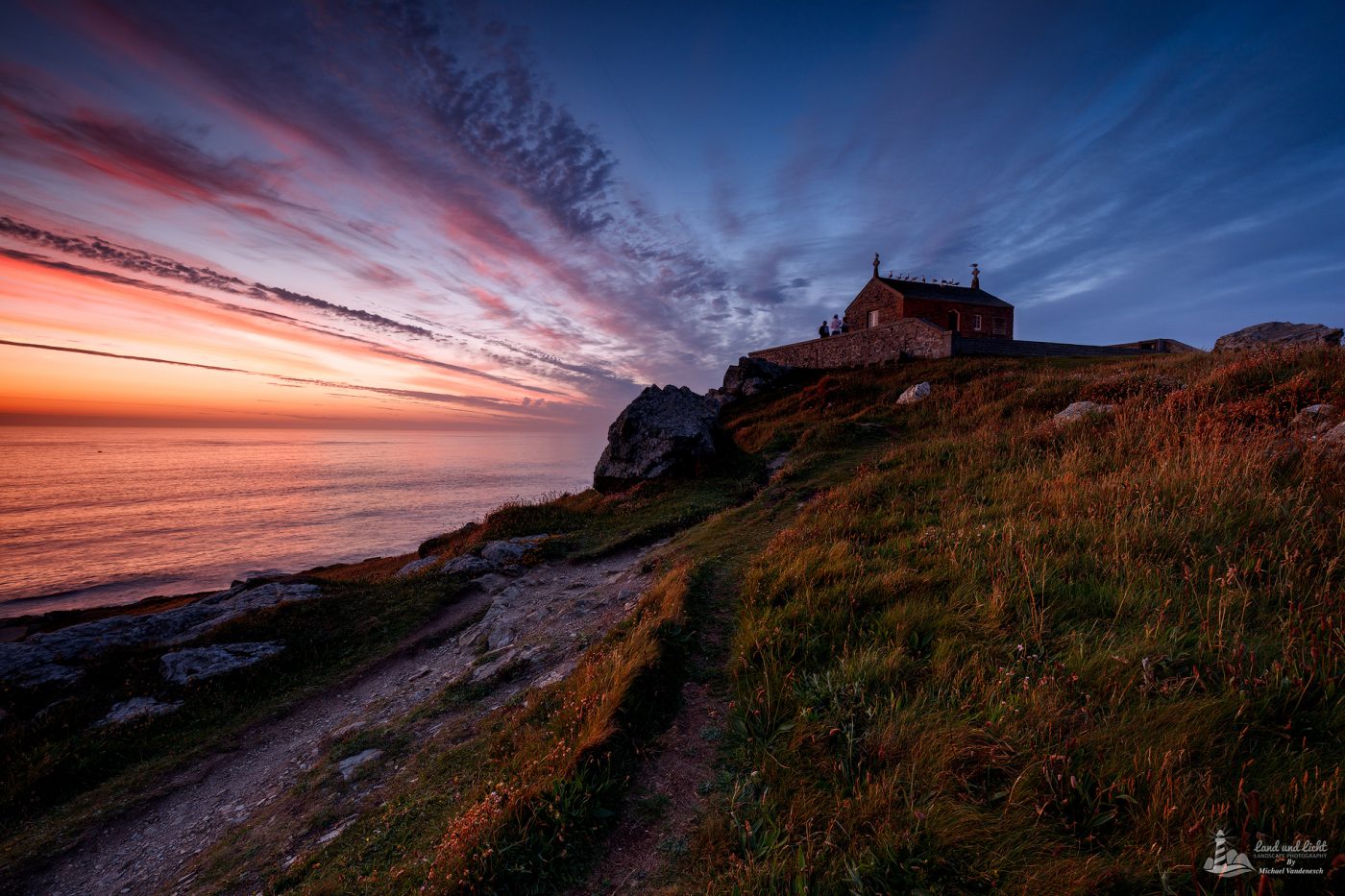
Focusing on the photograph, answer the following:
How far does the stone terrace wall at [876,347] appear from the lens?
110ft

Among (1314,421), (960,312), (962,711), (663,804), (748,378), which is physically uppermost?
(960,312)

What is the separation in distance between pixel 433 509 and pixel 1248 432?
237 feet

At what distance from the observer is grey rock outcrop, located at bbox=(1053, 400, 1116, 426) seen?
11906 mm

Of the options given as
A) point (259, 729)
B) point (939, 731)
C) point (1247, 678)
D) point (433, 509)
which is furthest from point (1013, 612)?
point (433, 509)

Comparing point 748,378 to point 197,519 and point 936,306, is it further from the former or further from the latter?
point 197,519

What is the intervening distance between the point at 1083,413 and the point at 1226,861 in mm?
13191

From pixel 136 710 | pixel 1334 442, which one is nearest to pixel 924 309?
pixel 1334 442

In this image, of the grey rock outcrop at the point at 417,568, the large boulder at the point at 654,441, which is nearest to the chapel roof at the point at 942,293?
the large boulder at the point at 654,441

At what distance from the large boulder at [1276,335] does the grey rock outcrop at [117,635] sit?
129 ft

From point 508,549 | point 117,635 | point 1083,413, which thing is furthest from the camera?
point 508,549

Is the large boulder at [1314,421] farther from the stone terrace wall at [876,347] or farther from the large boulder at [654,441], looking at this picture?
the stone terrace wall at [876,347]

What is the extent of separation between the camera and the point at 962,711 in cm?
377

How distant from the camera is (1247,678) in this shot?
3459mm

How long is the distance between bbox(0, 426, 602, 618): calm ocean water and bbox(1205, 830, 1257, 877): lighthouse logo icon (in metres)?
49.7
